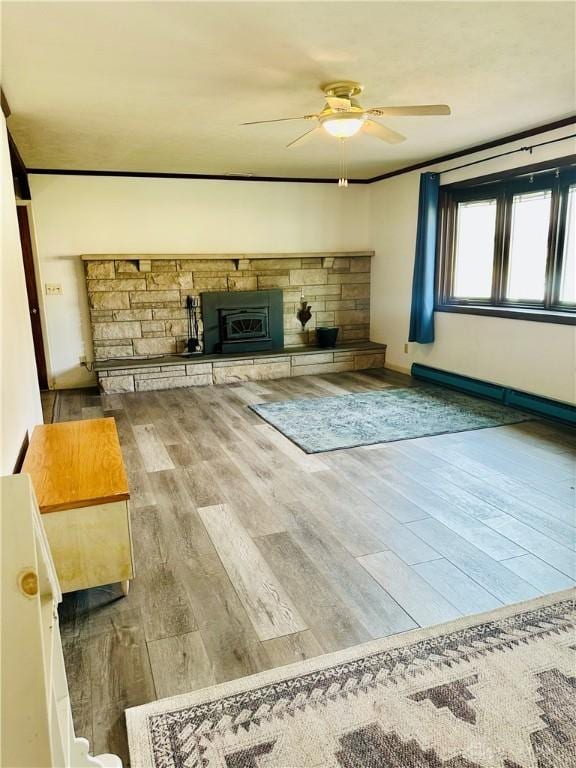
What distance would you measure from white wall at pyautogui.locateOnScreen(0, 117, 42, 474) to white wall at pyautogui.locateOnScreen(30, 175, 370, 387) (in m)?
2.57

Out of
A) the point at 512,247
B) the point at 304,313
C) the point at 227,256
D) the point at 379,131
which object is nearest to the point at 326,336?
the point at 304,313

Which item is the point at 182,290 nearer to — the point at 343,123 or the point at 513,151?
the point at 343,123

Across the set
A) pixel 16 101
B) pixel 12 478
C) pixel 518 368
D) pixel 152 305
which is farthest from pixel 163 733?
pixel 152 305

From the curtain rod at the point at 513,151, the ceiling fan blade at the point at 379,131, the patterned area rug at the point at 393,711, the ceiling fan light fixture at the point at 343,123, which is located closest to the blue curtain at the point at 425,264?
the curtain rod at the point at 513,151

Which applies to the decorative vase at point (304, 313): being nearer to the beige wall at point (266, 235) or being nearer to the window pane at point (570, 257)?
the beige wall at point (266, 235)

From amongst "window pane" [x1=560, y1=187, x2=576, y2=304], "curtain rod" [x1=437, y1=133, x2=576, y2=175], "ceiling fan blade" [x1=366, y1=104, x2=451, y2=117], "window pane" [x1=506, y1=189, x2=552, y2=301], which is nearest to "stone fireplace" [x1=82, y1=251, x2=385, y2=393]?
"curtain rod" [x1=437, y1=133, x2=576, y2=175]

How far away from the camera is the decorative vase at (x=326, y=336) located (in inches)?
266

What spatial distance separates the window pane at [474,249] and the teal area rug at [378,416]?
1.13m

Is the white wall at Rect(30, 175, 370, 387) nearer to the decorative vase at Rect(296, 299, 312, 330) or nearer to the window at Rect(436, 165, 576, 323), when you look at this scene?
the decorative vase at Rect(296, 299, 312, 330)

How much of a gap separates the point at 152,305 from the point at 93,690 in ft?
16.1

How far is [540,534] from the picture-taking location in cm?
268

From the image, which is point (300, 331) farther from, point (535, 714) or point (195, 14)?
point (535, 714)

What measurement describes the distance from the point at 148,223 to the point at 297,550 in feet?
15.6

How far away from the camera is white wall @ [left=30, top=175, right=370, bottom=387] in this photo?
19.0 feet
